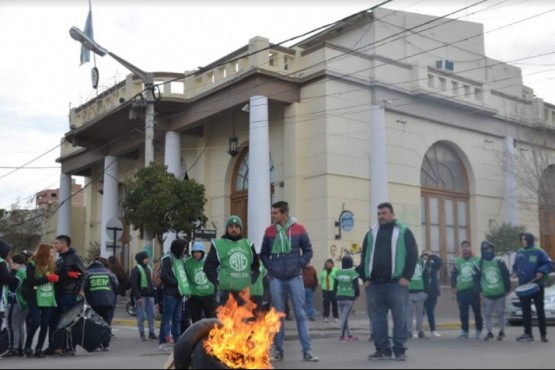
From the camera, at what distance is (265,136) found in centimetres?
2134

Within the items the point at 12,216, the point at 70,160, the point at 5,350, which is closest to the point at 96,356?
the point at 5,350

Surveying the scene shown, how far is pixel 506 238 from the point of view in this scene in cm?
2362

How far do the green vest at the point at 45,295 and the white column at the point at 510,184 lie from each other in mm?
19368

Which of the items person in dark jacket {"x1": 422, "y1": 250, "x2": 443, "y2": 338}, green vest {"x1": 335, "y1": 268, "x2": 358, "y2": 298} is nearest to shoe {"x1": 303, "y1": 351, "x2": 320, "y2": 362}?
green vest {"x1": 335, "y1": 268, "x2": 358, "y2": 298}

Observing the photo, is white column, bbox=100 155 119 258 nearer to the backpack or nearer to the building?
the building

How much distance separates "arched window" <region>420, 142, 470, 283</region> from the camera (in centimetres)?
2409

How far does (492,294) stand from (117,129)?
1925 centimetres

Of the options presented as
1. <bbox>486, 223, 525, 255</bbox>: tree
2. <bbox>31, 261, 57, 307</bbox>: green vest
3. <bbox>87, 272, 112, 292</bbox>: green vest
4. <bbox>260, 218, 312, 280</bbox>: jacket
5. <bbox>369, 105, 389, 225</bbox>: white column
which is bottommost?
<bbox>31, 261, 57, 307</bbox>: green vest

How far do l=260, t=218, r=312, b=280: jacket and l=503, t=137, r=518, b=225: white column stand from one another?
61.2ft

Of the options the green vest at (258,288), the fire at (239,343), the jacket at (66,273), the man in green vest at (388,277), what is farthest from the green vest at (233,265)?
the jacket at (66,273)

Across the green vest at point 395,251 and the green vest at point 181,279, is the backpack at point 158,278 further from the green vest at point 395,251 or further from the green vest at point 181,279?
the green vest at point 395,251

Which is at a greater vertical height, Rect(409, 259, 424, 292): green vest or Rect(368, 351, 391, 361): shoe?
Rect(409, 259, 424, 292): green vest

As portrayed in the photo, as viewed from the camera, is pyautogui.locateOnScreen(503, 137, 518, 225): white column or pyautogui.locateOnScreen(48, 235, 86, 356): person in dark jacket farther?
pyautogui.locateOnScreen(503, 137, 518, 225): white column

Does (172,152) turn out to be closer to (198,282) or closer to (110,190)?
(110,190)
